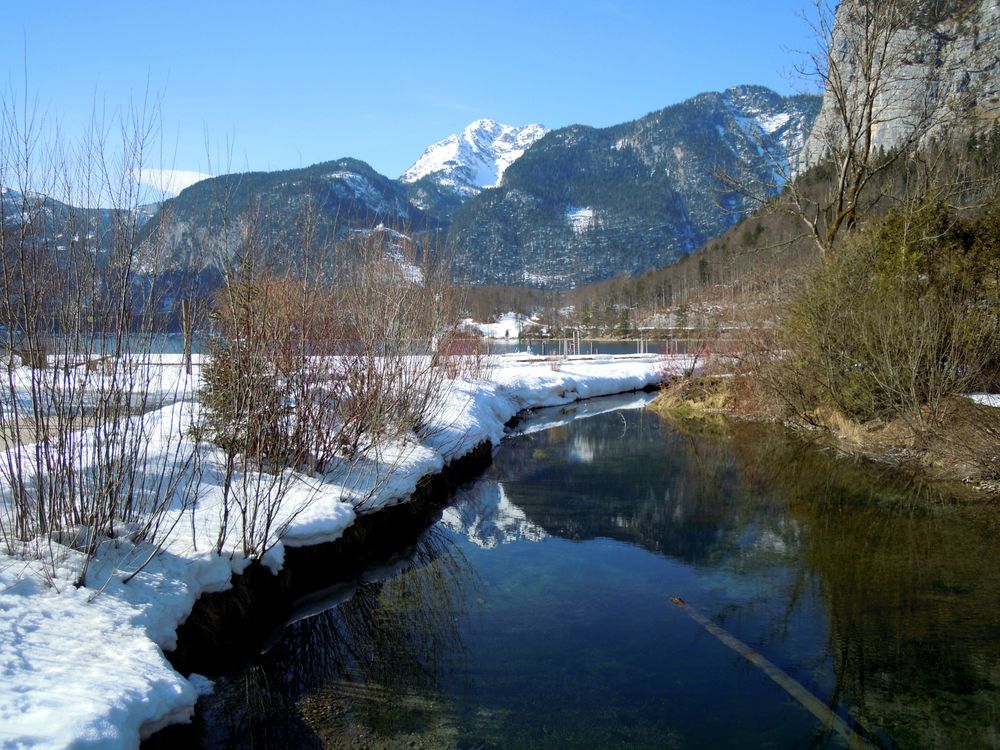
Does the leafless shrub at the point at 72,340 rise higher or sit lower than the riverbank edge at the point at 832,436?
higher

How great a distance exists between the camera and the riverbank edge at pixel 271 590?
5.86 meters

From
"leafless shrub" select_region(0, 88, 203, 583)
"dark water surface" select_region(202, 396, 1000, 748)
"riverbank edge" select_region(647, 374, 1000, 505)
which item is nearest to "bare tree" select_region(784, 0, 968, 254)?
"riverbank edge" select_region(647, 374, 1000, 505)

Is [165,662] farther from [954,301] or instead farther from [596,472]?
[954,301]

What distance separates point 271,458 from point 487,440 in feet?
29.1

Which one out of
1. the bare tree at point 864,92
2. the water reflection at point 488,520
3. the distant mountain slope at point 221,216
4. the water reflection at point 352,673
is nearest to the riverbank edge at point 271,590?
the water reflection at point 352,673

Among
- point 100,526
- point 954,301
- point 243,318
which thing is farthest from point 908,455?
point 100,526

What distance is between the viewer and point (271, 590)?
7.30 metres

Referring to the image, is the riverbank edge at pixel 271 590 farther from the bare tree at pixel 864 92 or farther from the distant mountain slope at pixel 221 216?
the bare tree at pixel 864 92

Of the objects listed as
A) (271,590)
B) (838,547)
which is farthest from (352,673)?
(838,547)

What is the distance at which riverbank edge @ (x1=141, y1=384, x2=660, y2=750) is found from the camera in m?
5.86

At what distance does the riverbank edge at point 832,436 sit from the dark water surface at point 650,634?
3.55 feet

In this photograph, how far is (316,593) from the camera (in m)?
7.86

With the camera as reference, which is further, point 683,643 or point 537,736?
point 683,643

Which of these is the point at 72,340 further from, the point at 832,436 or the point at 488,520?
the point at 832,436
